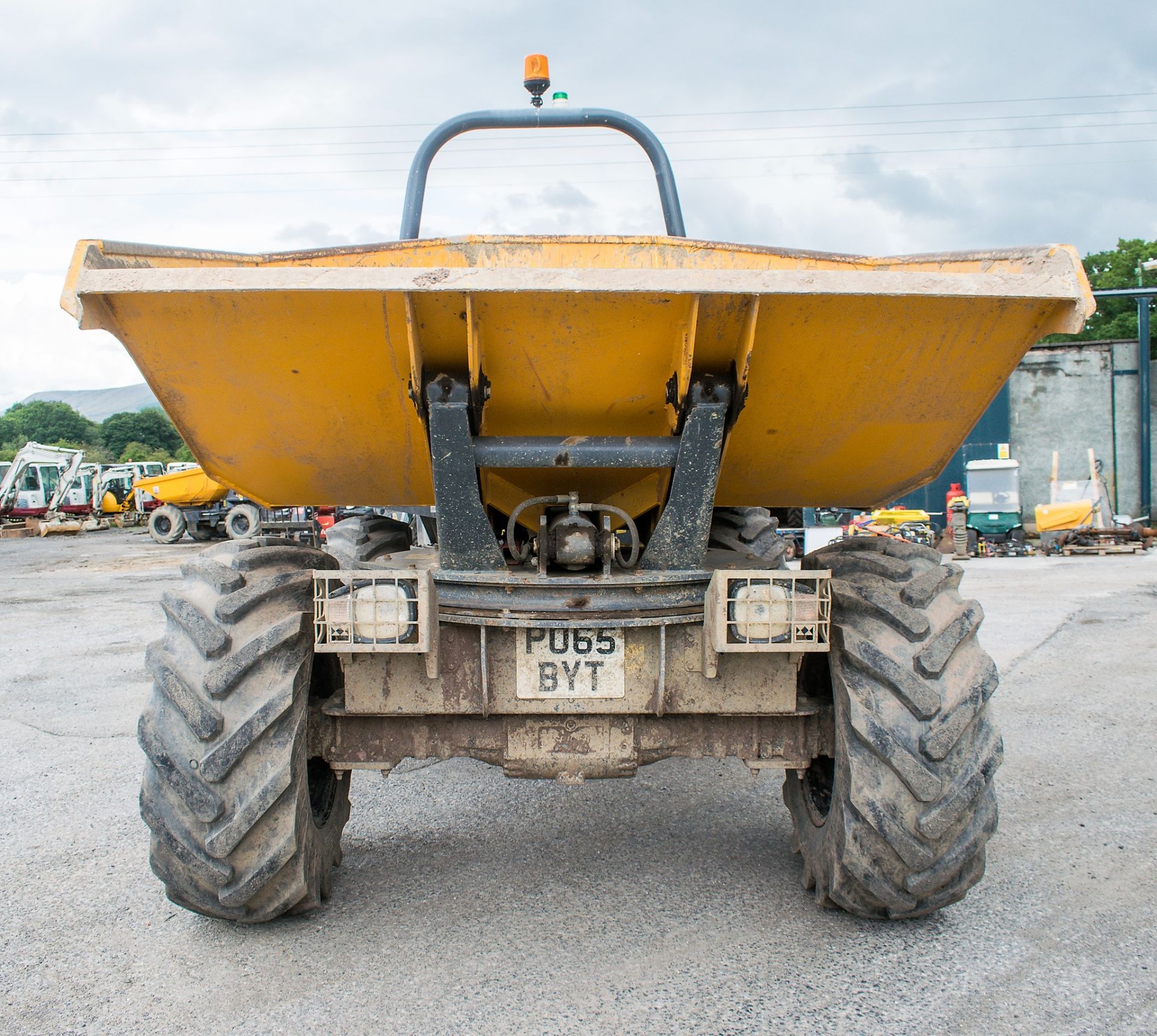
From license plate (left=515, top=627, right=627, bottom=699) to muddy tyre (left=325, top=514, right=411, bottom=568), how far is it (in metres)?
2.08

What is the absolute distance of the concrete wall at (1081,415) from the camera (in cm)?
2748

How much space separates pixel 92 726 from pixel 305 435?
3600 millimetres

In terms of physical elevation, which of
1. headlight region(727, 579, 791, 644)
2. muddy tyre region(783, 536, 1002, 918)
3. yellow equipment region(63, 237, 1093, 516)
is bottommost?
muddy tyre region(783, 536, 1002, 918)

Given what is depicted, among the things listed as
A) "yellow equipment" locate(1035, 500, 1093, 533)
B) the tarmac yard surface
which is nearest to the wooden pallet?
"yellow equipment" locate(1035, 500, 1093, 533)

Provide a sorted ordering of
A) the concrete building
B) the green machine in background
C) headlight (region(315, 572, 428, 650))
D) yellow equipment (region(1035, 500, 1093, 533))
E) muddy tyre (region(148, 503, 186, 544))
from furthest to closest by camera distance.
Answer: the concrete building → muddy tyre (region(148, 503, 186, 544)) → the green machine in background → yellow equipment (region(1035, 500, 1093, 533)) → headlight (region(315, 572, 428, 650))

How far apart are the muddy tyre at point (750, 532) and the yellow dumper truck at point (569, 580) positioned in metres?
1.61

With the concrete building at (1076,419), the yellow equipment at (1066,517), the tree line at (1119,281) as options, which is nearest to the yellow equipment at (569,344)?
the yellow equipment at (1066,517)

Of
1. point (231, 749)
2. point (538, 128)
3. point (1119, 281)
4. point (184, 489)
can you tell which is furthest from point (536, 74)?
point (1119, 281)

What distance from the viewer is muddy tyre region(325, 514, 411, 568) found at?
4.90 m

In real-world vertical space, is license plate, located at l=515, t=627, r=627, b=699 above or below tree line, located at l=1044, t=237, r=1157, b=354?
below

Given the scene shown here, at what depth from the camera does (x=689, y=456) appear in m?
2.82

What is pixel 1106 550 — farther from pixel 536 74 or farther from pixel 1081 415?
pixel 536 74

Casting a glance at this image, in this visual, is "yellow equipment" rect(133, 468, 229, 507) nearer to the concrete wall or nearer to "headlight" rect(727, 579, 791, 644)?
the concrete wall

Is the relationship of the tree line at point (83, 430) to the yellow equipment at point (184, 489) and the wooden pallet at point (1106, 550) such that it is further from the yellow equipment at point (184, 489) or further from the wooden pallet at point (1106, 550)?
the wooden pallet at point (1106, 550)
